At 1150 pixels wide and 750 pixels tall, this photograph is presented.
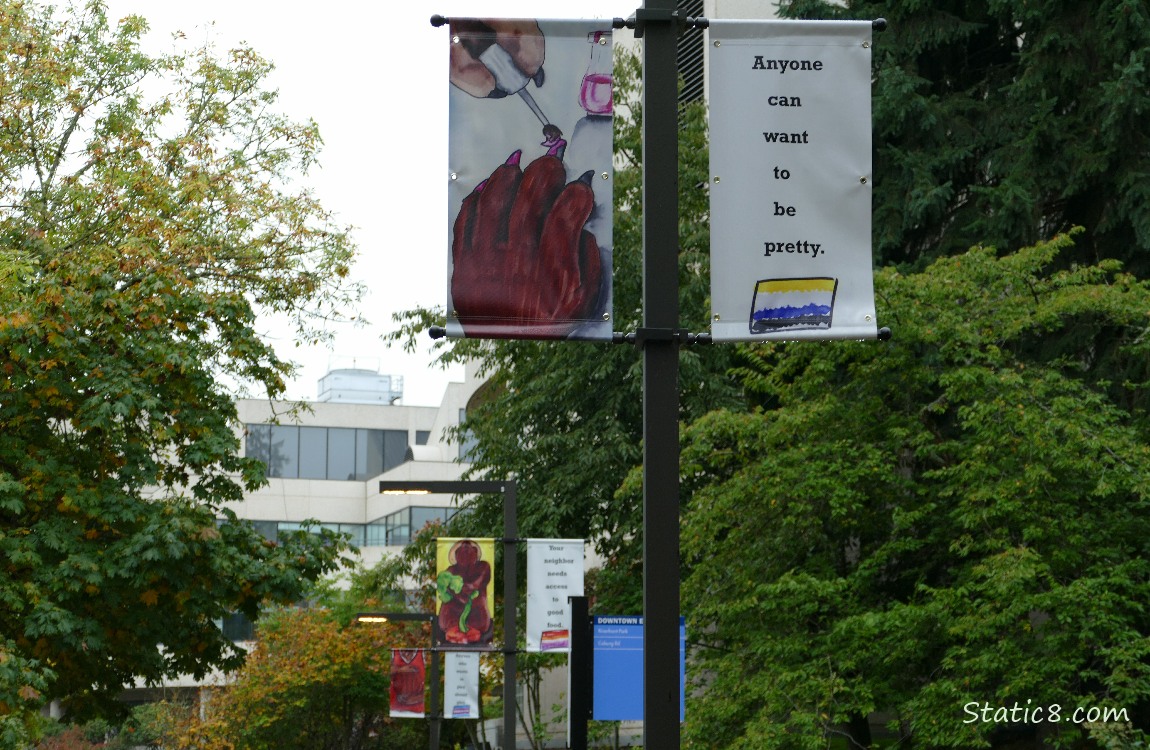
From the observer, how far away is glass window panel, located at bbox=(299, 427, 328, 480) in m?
77.6

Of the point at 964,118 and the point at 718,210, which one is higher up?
the point at 964,118

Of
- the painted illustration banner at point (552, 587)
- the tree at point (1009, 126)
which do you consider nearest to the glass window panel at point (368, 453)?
the tree at point (1009, 126)

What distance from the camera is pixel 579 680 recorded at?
8523mm

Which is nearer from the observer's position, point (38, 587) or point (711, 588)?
point (38, 587)

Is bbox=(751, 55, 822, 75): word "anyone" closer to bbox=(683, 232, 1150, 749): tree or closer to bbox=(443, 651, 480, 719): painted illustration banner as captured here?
bbox=(683, 232, 1150, 749): tree

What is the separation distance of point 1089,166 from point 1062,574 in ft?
28.4

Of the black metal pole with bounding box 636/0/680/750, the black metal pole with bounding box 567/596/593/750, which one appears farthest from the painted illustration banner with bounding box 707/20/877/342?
the black metal pole with bounding box 567/596/593/750

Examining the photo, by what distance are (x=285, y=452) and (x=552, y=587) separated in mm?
58915

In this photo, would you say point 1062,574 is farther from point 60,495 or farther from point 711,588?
point 60,495

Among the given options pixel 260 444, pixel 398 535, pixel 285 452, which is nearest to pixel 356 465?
pixel 285 452

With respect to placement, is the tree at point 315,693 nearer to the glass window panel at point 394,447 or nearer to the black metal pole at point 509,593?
the black metal pole at point 509,593

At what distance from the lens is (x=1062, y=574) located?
54.6 feet

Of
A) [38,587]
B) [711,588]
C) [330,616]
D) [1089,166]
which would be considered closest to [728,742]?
[711,588]

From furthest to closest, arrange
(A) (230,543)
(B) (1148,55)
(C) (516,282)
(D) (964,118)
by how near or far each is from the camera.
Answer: (D) (964,118) < (B) (1148,55) < (A) (230,543) < (C) (516,282)
